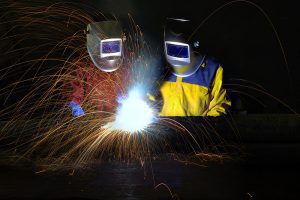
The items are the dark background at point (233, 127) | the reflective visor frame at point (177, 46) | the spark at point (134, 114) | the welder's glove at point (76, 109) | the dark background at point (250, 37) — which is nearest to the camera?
the dark background at point (233, 127)

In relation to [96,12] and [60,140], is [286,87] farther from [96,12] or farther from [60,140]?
[60,140]

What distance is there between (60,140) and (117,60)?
141 cm

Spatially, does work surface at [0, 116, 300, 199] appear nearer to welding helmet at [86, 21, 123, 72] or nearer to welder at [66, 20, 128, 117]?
welder at [66, 20, 128, 117]

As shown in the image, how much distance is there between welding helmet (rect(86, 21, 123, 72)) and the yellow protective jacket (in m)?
0.71

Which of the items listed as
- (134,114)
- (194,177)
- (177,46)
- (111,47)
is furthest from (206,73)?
(194,177)

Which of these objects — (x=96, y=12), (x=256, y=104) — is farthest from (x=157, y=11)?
(x=256, y=104)

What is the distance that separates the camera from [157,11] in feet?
27.7

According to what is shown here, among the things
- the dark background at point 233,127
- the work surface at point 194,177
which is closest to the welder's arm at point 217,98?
the dark background at point 233,127

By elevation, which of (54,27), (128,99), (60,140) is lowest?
(60,140)

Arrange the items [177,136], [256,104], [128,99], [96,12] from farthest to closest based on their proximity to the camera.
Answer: [96,12] < [256,104] < [128,99] < [177,136]

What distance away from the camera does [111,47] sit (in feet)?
19.6

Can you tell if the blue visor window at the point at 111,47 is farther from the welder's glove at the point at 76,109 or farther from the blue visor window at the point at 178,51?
the welder's glove at the point at 76,109

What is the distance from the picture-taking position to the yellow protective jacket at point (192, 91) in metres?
5.95

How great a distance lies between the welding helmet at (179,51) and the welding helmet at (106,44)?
1.98ft
